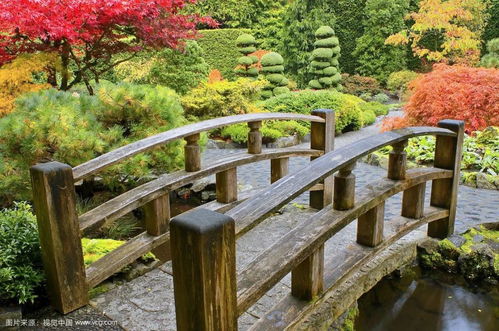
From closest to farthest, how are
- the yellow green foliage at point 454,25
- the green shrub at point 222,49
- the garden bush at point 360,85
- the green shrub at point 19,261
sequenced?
the green shrub at point 19,261, the yellow green foliage at point 454,25, the garden bush at point 360,85, the green shrub at point 222,49

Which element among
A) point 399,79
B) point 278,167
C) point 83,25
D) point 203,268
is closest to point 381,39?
point 399,79

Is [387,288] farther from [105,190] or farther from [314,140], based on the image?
[105,190]

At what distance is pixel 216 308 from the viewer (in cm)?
134

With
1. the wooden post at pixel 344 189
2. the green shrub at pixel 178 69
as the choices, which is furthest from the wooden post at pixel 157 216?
the green shrub at pixel 178 69

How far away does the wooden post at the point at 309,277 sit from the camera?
2.02 meters

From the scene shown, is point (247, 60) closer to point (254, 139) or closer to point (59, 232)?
point (254, 139)

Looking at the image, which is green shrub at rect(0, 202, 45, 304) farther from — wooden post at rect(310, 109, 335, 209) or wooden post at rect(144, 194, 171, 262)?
wooden post at rect(310, 109, 335, 209)

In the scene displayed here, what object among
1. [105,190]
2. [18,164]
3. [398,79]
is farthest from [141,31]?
[398,79]

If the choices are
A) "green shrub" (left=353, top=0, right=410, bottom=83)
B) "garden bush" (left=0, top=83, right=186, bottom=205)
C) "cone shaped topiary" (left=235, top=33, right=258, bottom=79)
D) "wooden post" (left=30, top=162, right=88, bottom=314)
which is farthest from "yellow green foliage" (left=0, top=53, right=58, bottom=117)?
"green shrub" (left=353, top=0, right=410, bottom=83)

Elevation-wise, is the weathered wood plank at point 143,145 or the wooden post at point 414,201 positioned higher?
the weathered wood plank at point 143,145

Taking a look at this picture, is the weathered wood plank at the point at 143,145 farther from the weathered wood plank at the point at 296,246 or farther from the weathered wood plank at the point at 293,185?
the weathered wood plank at the point at 296,246

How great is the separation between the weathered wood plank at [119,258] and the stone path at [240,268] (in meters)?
0.15

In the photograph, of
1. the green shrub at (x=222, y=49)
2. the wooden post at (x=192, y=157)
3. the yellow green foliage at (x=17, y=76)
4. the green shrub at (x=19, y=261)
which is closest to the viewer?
the green shrub at (x=19, y=261)

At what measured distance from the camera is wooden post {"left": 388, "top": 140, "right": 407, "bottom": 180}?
2629mm
